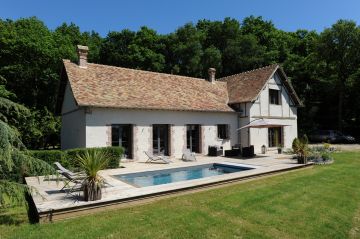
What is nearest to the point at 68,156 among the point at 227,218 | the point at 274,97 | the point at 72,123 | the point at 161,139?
the point at 72,123

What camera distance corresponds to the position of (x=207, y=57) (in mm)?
39531

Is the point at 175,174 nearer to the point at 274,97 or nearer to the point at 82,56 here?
the point at 82,56

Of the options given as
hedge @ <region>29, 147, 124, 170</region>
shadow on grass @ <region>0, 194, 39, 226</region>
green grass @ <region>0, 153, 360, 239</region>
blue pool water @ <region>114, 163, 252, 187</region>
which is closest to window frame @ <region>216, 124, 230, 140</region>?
blue pool water @ <region>114, 163, 252, 187</region>

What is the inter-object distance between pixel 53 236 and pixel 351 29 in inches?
1620

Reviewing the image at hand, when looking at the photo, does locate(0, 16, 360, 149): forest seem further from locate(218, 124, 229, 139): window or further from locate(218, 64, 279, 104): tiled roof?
locate(218, 124, 229, 139): window

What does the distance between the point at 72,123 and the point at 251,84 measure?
14181 millimetres

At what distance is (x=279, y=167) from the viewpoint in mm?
13539

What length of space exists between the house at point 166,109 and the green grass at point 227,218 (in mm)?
8351

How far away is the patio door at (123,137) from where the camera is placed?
54.5 feet

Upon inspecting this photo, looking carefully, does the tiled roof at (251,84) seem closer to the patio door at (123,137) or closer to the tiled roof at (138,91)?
the tiled roof at (138,91)

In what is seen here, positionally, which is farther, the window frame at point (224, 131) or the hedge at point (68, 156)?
the window frame at point (224, 131)

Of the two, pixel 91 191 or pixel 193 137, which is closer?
pixel 91 191

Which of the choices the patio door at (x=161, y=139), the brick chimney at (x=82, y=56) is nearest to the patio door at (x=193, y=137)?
the patio door at (x=161, y=139)

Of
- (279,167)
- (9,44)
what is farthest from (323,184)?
(9,44)
